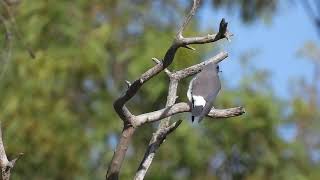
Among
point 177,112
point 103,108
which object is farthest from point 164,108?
point 103,108

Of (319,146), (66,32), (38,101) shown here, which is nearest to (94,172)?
(38,101)

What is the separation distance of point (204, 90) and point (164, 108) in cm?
10

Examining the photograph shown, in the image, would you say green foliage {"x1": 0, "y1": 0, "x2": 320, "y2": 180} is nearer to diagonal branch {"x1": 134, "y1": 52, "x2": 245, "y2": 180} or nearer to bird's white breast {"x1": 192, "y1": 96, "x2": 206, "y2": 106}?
diagonal branch {"x1": 134, "y1": 52, "x2": 245, "y2": 180}

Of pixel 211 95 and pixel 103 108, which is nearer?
pixel 211 95

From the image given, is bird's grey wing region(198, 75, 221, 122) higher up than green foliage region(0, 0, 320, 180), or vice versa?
green foliage region(0, 0, 320, 180)

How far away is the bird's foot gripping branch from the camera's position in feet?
6.04

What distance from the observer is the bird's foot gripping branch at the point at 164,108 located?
184cm

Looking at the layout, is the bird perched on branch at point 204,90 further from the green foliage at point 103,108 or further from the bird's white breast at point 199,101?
the green foliage at point 103,108

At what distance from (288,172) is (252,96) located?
556 mm

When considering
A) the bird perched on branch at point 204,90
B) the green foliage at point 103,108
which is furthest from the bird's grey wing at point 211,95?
the green foliage at point 103,108

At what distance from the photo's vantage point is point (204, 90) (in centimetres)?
196

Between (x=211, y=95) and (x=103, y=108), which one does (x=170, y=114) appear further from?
(x=103, y=108)

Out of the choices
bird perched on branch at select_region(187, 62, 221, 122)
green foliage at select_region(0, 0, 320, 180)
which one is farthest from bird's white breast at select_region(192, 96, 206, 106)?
green foliage at select_region(0, 0, 320, 180)

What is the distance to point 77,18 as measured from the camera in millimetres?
6172
